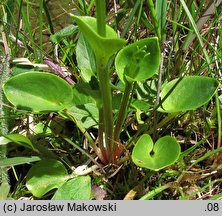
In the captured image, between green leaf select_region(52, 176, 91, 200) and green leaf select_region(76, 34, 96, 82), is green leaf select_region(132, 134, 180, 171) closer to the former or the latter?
green leaf select_region(52, 176, 91, 200)

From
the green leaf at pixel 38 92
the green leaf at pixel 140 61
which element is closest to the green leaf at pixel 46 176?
the green leaf at pixel 38 92

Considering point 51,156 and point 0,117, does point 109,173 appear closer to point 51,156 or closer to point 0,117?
point 51,156

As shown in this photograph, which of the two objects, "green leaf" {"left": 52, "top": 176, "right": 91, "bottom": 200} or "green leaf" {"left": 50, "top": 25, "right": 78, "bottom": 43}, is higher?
"green leaf" {"left": 50, "top": 25, "right": 78, "bottom": 43}

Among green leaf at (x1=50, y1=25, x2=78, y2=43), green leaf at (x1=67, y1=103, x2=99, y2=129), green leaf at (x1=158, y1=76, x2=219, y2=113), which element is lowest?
green leaf at (x1=67, y1=103, x2=99, y2=129)

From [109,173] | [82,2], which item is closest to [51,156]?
[109,173]

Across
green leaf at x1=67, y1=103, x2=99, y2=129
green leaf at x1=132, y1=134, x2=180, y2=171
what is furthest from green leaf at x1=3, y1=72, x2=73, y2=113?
green leaf at x1=132, y1=134, x2=180, y2=171

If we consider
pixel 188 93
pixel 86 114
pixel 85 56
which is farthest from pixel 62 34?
pixel 188 93

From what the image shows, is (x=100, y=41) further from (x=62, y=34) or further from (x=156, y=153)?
(x=62, y=34)
